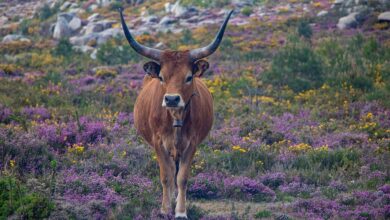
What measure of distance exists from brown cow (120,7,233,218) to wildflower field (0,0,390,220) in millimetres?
496

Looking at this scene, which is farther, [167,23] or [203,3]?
[203,3]

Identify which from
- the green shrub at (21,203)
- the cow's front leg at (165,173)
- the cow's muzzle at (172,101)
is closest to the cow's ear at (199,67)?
the cow's muzzle at (172,101)

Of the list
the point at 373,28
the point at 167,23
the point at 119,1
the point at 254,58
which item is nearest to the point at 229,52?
the point at 254,58

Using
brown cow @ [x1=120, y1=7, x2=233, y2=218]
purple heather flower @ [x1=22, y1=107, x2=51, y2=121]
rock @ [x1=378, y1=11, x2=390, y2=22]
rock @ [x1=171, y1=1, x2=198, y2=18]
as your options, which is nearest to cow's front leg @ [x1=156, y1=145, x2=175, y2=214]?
brown cow @ [x1=120, y1=7, x2=233, y2=218]

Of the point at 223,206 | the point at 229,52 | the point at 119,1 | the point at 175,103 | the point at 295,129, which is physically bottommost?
the point at 119,1

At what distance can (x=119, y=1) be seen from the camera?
50.4 m

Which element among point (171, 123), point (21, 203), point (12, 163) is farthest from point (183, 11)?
point (21, 203)

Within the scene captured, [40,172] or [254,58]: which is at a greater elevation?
[40,172]

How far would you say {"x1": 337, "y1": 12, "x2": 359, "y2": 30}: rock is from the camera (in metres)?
32.7

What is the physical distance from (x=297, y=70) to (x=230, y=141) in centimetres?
811

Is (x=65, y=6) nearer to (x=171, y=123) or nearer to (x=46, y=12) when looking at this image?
(x=46, y=12)

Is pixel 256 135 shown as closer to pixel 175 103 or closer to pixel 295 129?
pixel 295 129

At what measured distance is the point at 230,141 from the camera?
13.8 meters

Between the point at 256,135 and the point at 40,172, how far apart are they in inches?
216
